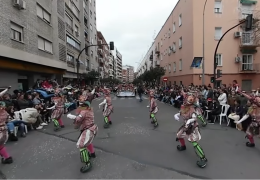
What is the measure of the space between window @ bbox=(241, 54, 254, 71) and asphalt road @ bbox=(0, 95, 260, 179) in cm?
1896

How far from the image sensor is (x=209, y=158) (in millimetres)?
4750

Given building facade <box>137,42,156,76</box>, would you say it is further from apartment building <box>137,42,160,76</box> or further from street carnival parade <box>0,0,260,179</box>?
street carnival parade <box>0,0,260,179</box>

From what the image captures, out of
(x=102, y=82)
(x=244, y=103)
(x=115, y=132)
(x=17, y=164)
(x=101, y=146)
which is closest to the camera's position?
(x=17, y=164)

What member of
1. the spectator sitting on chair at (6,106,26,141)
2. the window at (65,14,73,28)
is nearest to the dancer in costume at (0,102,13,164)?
the spectator sitting on chair at (6,106,26,141)

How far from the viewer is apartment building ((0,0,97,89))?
489 inches

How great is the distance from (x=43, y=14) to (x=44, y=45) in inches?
111

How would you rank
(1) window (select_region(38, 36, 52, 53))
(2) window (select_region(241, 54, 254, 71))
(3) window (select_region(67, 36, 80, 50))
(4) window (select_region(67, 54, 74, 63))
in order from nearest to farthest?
(1) window (select_region(38, 36, 52, 53)), (2) window (select_region(241, 54, 254, 71)), (4) window (select_region(67, 54, 74, 63)), (3) window (select_region(67, 36, 80, 50))

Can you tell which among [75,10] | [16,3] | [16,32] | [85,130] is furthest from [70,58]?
[85,130]

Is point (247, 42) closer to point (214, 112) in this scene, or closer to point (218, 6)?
point (218, 6)

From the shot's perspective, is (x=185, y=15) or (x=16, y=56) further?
(x=185, y=15)

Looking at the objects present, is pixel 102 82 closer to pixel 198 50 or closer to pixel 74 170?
pixel 198 50

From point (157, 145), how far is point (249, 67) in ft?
72.9

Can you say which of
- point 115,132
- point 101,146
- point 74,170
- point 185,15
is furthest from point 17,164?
point 185,15

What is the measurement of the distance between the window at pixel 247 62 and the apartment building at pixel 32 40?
827 inches
